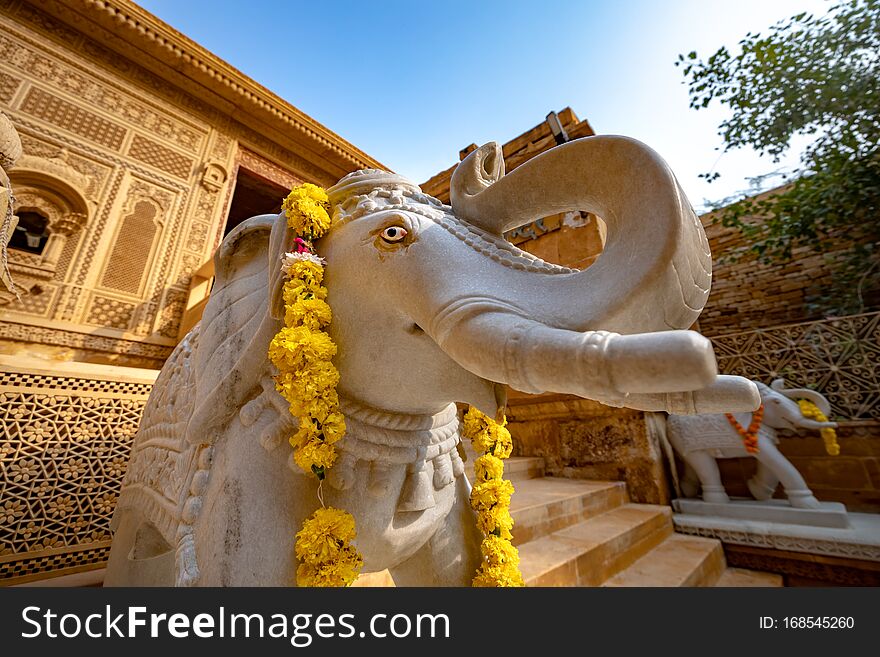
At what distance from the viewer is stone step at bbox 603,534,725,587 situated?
221 cm

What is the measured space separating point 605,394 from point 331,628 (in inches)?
27.7

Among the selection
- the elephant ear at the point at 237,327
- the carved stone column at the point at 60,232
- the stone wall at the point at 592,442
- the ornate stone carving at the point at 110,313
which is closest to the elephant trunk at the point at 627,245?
the elephant ear at the point at 237,327

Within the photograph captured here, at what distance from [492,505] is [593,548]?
1.48m

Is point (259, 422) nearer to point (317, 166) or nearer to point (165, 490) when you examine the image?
point (165, 490)

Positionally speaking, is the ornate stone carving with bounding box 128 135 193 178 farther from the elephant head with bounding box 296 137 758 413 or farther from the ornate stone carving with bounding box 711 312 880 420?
the ornate stone carving with bounding box 711 312 880 420

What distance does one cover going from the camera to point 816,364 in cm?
441

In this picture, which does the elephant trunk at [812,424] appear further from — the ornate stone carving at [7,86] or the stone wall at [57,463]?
the ornate stone carving at [7,86]

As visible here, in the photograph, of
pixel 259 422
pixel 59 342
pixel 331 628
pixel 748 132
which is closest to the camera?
pixel 331 628

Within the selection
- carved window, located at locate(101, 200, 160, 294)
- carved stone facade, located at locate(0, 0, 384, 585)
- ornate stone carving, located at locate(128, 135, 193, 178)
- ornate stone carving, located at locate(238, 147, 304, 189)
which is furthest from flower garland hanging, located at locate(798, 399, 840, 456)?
ornate stone carving, located at locate(128, 135, 193, 178)

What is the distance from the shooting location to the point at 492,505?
110cm

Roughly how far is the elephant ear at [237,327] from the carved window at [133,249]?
4.70m

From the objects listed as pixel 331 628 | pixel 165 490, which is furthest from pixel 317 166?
pixel 331 628

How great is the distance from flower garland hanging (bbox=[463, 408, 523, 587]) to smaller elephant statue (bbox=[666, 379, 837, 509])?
3.49 m

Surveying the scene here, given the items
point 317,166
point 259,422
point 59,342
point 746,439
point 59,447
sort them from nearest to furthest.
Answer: point 259,422 < point 59,447 < point 746,439 < point 59,342 < point 317,166
